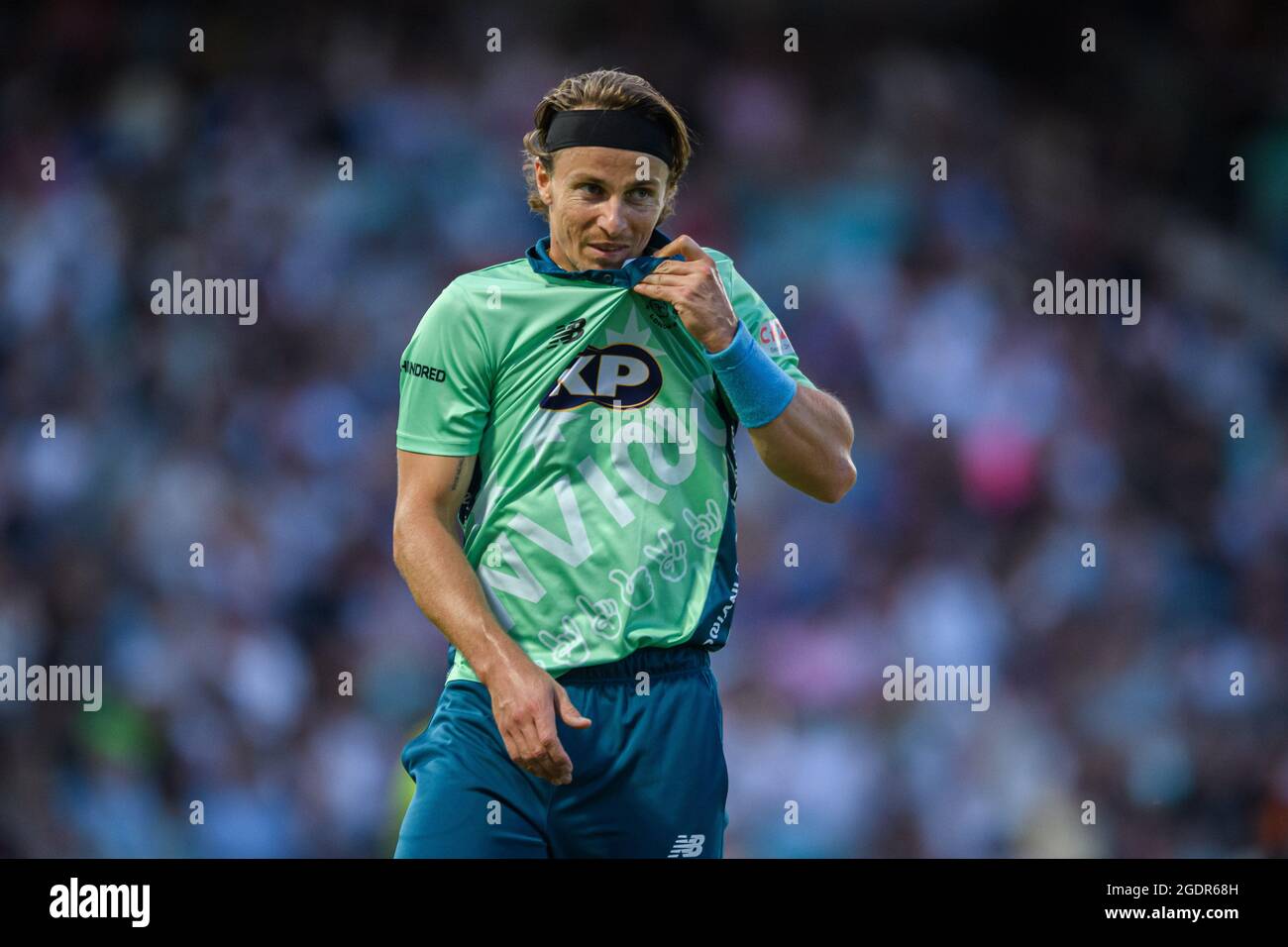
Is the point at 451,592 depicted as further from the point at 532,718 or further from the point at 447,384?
the point at 447,384

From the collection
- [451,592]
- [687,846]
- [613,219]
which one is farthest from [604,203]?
[687,846]

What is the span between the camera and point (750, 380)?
306 cm

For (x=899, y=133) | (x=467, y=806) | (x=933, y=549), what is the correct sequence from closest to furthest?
(x=467, y=806) < (x=933, y=549) < (x=899, y=133)

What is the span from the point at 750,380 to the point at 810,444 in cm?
22

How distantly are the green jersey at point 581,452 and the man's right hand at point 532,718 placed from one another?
175 mm

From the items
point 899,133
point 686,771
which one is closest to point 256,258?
point 899,133

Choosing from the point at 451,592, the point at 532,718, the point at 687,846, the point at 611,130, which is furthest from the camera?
the point at 611,130

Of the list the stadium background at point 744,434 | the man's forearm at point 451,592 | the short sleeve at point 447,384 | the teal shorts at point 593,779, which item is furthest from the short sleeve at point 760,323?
the stadium background at point 744,434

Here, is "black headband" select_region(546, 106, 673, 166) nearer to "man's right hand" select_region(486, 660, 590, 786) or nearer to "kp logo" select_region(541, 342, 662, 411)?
"kp logo" select_region(541, 342, 662, 411)

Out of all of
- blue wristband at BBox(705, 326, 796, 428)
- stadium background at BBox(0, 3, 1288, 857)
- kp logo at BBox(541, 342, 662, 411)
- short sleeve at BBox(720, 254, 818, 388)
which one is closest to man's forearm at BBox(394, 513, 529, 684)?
kp logo at BBox(541, 342, 662, 411)

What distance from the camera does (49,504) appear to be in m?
7.19

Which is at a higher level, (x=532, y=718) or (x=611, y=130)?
(x=611, y=130)
